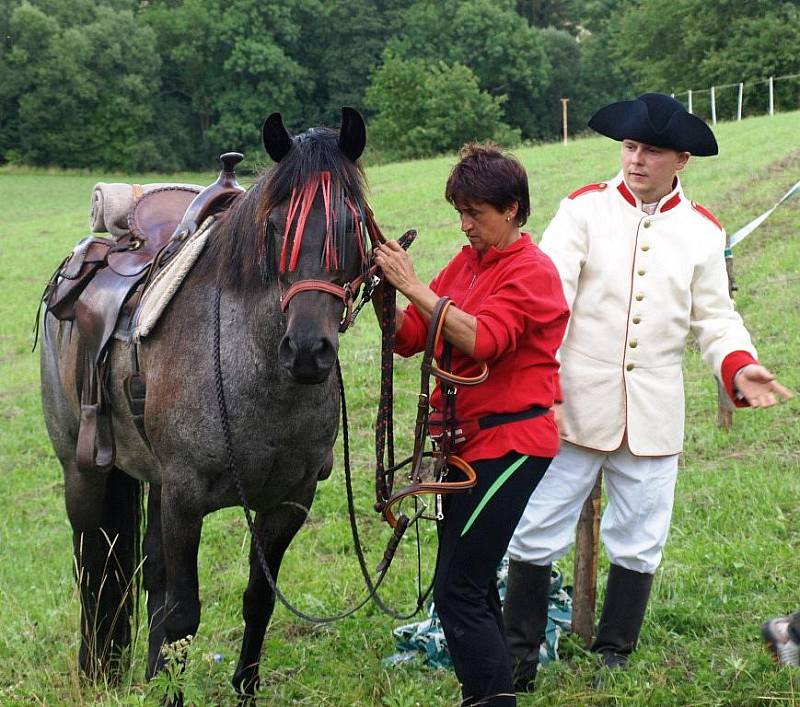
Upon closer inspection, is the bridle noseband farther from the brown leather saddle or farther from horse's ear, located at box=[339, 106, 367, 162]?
the brown leather saddle

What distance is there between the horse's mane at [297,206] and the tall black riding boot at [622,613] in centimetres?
165

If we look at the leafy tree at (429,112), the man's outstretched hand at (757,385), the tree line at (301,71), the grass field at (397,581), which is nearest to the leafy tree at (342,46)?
the tree line at (301,71)

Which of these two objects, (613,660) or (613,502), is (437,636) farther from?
(613,502)

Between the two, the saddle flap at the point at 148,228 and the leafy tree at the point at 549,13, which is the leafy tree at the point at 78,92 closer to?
the leafy tree at the point at 549,13

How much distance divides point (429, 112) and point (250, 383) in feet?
151

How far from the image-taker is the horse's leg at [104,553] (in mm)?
3879

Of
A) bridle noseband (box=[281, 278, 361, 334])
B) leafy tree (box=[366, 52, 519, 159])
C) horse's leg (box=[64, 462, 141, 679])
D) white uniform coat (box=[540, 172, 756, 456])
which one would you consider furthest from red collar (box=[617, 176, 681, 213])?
leafy tree (box=[366, 52, 519, 159])

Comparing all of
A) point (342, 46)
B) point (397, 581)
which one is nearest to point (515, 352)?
point (397, 581)

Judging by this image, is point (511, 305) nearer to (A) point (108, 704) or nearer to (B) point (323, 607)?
(A) point (108, 704)

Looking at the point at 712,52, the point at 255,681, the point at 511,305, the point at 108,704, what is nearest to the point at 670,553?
the point at 255,681

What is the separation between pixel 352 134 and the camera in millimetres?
2789

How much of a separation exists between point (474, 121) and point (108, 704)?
46.1 meters

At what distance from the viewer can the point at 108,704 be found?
2938 mm

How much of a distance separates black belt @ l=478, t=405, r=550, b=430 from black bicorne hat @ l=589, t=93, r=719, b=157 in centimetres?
104
